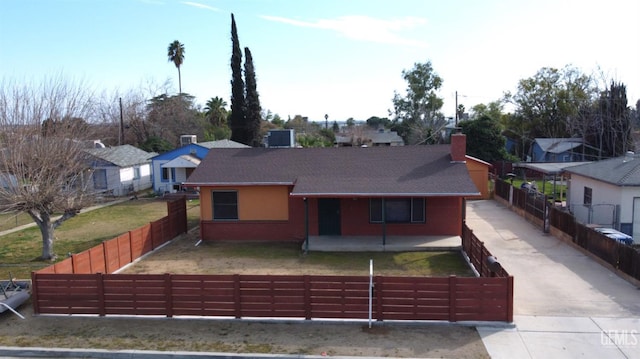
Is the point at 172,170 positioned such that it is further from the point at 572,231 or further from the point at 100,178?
the point at 572,231

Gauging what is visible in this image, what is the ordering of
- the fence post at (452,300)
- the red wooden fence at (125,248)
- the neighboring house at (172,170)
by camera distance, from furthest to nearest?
the neighboring house at (172,170)
the red wooden fence at (125,248)
the fence post at (452,300)

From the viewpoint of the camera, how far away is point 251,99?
51.8 meters

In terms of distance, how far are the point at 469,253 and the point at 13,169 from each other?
16.5 metres

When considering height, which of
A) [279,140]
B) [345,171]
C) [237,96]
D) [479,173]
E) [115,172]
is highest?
[237,96]

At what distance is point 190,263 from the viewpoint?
1741 centimetres

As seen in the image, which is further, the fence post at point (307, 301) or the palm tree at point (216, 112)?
the palm tree at point (216, 112)

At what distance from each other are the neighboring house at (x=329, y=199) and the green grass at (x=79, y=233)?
538 cm

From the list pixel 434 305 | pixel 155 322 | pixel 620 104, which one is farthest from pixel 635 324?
pixel 620 104

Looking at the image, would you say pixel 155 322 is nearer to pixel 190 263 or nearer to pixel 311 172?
pixel 190 263

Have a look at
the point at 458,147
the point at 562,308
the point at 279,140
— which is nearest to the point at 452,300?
the point at 562,308

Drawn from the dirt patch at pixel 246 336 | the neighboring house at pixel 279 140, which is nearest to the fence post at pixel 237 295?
the dirt patch at pixel 246 336

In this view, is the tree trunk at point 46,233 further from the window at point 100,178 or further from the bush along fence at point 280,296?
the window at point 100,178

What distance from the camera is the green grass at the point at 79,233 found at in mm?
18094

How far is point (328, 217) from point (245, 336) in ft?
33.3
